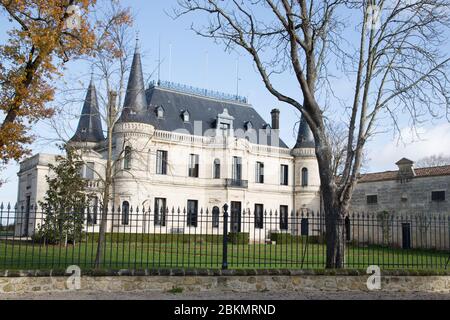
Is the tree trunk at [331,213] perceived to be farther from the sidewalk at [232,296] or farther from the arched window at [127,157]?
the arched window at [127,157]

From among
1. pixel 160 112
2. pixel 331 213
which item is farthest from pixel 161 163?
pixel 331 213

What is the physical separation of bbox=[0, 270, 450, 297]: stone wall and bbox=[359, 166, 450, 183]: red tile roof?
21.1 m

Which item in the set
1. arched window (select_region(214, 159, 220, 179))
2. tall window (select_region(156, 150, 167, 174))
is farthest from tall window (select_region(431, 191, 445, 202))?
tall window (select_region(156, 150, 167, 174))

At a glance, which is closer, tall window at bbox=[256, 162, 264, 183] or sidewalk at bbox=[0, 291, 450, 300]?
sidewalk at bbox=[0, 291, 450, 300]

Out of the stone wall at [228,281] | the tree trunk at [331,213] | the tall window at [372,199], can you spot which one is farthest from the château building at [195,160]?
the stone wall at [228,281]

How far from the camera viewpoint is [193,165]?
36.9 m

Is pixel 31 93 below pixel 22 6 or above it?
below

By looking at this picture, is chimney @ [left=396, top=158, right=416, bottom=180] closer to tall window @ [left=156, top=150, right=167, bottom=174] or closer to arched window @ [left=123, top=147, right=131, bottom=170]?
tall window @ [left=156, top=150, right=167, bottom=174]

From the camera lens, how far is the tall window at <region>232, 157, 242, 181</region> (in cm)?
3756

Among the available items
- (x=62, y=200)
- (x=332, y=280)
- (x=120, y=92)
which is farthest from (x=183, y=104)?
(x=332, y=280)

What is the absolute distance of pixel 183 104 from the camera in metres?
38.7

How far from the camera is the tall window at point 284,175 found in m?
41.6
